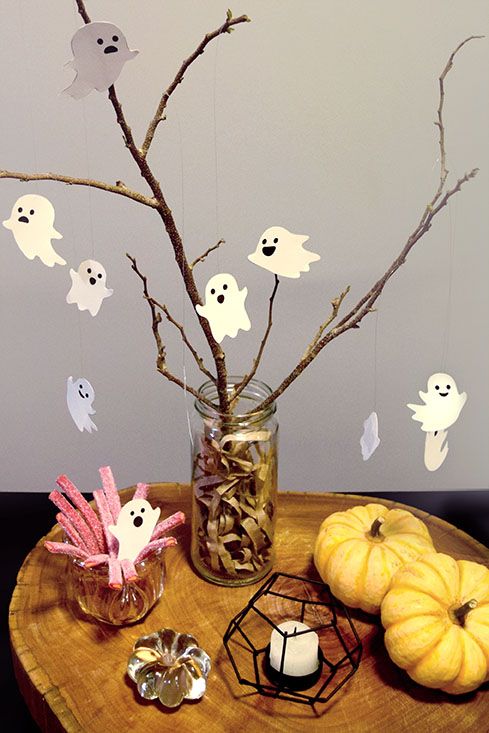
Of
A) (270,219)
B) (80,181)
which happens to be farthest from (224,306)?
(270,219)

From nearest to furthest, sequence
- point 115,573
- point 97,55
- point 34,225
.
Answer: point 97,55 → point 34,225 → point 115,573

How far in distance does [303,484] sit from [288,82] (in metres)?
0.76

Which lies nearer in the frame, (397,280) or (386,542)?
(386,542)

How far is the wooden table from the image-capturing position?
0.95m

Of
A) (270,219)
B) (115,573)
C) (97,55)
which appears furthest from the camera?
(270,219)

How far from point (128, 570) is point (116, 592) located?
0.09 metres

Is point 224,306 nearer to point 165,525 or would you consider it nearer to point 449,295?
point 165,525

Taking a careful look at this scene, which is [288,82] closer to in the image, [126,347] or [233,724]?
[126,347]

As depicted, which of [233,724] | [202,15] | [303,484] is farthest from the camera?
[303,484]

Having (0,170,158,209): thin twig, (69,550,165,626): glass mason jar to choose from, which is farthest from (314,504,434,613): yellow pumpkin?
(0,170,158,209): thin twig

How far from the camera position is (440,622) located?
99 centimetres

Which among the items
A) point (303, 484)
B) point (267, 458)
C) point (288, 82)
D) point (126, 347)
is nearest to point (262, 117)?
point (288, 82)

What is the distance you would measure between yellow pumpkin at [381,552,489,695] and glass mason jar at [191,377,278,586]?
0.20 meters

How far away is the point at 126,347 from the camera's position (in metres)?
1.61
